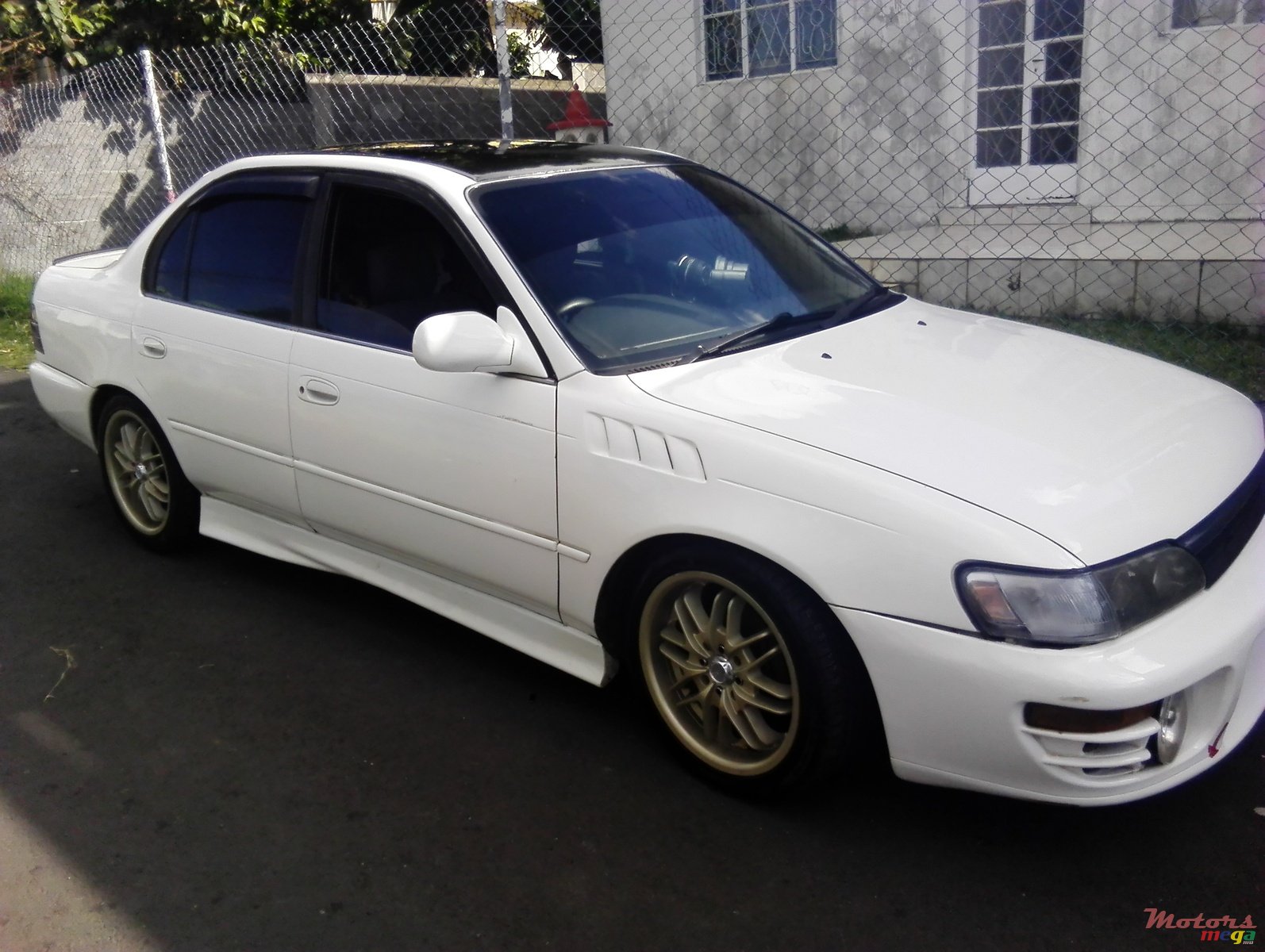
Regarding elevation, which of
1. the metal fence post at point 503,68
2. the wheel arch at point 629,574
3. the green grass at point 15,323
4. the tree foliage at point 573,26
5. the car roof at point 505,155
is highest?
the tree foliage at point 573,26

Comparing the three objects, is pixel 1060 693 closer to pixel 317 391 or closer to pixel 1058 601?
pixel 1058 601

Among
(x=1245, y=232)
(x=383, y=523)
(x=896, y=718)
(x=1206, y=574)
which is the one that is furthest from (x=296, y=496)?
(x=1245, y=232)

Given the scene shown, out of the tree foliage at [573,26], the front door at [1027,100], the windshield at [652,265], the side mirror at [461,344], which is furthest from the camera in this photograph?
the tree foliage at [573,26]

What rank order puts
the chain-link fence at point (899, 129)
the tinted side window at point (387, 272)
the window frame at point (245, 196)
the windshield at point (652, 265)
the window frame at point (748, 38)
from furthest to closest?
the window frame at point (748, 38)
the chain-link fence at point (899, 129)
the window frame at point (245, 196)
the tinted side window at point (387, 272)
the windshield at point (652, 265)

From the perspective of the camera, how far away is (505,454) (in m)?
3.27

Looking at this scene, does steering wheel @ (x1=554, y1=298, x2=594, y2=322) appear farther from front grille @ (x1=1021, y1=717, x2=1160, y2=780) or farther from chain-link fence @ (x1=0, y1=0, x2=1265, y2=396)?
chain-link fence @ (x1=0, y1=0, x2=1265, y2=396)

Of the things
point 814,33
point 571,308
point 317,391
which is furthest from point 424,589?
point 814,33

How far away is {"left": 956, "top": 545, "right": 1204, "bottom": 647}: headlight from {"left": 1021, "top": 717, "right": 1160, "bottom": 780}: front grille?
0.67 ft

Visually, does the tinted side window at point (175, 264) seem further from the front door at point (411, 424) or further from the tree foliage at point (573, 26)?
the tree foliage at point (573, 26)

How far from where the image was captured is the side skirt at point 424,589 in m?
3.37

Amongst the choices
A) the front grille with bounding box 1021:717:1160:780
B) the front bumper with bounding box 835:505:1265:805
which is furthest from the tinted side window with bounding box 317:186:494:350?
the front grille with bounding box 1021:717:1160:780

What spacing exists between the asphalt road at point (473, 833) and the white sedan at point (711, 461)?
0.27 m

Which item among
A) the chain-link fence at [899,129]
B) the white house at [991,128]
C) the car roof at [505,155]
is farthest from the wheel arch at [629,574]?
the white house at [991,128]

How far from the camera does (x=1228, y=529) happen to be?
2807 millimetres
